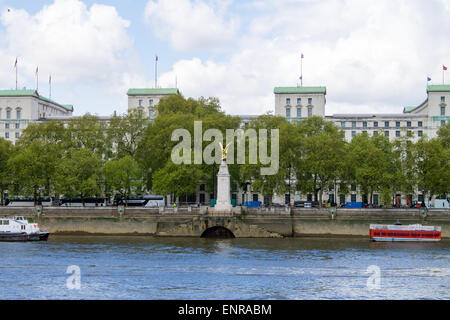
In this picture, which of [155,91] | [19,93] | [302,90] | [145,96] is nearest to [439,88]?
[302,90]

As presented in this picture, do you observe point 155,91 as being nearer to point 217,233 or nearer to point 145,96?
point 145,96

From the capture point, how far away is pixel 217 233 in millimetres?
77375

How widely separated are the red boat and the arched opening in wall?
1700 cm

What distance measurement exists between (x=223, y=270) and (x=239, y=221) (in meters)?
29.2

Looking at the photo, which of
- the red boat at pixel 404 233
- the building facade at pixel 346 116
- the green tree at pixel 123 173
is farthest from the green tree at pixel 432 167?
the green tree at pixel 123 173

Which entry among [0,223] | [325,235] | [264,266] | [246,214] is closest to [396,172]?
[325,235]

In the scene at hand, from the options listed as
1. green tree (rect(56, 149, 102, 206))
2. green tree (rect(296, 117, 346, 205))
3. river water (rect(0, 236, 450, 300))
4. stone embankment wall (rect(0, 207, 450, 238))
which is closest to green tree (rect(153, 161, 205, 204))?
stone embankment wall (rect(0, 207, 450, 238))

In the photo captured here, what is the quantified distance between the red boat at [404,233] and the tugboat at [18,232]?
→ 37.9 meters

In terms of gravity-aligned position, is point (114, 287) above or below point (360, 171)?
below

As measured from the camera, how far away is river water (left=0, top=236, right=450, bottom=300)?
1551 inches

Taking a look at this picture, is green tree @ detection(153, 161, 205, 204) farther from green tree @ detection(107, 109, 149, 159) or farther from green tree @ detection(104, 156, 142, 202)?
green tree @ detection(107, 109, 149, 159)

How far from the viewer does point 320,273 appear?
4650cm
